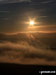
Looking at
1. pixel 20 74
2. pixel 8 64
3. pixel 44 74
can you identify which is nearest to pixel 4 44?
pixel 8 64

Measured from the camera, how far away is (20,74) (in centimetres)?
221

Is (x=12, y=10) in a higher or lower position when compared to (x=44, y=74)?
higher

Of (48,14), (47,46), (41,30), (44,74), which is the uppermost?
(48,14)

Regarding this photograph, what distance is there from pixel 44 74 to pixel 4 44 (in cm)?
67

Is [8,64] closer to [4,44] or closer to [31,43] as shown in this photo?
[4,44]

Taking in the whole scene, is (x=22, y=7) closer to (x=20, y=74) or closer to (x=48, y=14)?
(x=48, y=14)

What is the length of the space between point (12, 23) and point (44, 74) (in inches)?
31.9

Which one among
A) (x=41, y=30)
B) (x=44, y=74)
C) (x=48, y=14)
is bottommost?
(x=44, y=74)

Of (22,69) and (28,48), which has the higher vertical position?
(28,48)

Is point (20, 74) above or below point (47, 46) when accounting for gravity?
below

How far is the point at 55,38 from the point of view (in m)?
2.17

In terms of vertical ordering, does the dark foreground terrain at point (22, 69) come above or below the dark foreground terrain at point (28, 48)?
below

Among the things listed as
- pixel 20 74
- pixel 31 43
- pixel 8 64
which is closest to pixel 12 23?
pixel 31 43

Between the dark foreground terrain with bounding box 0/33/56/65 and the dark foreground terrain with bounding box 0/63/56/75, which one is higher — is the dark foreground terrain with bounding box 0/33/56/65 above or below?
above
